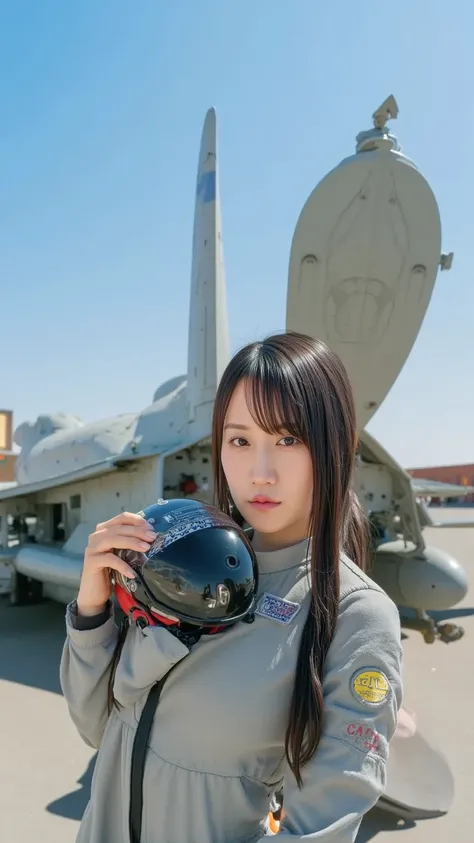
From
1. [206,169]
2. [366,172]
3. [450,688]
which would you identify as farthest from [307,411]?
[206,169]

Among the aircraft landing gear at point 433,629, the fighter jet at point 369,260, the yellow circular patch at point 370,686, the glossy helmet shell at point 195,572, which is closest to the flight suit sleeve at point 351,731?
the yellow circular patch at point 370,686

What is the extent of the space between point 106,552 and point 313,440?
1.47 ft

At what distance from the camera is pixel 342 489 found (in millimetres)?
1192

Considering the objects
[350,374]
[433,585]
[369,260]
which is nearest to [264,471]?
[369,260]

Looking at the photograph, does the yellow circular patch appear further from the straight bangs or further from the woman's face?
the straight bangs

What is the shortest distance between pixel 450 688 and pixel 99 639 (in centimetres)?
524

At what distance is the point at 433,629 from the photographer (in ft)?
23.7

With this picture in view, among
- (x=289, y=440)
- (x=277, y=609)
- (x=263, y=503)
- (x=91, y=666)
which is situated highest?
(x=289, y=440)

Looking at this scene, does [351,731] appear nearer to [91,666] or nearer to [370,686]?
[370,686]

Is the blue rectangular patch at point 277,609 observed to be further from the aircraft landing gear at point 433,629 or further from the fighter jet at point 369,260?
the aircraft landing gear at point 433,629

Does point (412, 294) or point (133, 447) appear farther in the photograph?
point (133, 447)

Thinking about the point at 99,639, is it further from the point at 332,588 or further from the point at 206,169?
the point at 206,169

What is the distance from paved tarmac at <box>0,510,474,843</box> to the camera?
3.26 metres

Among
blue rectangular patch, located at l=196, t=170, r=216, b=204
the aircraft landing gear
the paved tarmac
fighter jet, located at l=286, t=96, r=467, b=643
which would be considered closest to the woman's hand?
the paved tarmac
